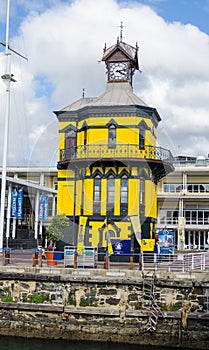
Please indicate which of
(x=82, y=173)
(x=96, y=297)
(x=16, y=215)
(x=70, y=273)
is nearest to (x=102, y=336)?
(x=96, y=297)

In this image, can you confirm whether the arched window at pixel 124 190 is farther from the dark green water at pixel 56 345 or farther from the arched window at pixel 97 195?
the dark green water at pixel 56 345

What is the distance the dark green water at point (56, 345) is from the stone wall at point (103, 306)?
34 cm

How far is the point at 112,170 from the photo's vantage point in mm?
27125

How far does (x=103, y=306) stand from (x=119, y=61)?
17147 mm

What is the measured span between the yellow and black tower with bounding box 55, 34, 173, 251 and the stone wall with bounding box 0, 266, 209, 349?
732 cm

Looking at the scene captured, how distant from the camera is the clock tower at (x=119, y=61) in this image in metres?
29.7

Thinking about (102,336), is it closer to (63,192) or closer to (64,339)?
(64,339)

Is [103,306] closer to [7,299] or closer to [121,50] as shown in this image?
[7,299]

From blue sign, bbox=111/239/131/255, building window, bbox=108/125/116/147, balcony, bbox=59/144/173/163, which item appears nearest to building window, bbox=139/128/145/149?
balcony, bbox=59/144/173/163

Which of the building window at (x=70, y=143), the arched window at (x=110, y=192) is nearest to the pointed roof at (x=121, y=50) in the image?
the building window at (x=70, y=143)

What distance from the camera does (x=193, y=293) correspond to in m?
18.5

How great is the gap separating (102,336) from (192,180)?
104ft

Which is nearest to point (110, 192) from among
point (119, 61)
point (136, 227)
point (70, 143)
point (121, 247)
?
point (136, 227)

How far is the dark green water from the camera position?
691 inches
